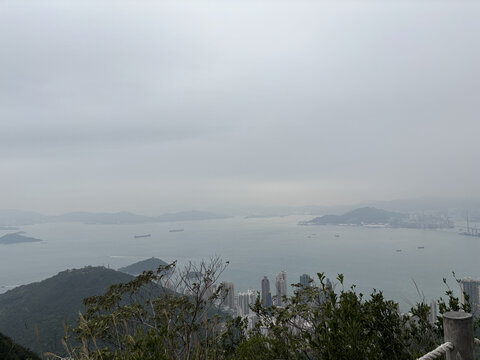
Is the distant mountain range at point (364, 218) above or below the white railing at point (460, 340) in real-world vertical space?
below

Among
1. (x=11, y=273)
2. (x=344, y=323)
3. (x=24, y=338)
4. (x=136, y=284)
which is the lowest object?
(x=11, y=273)

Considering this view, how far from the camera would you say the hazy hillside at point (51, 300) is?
24.2 m

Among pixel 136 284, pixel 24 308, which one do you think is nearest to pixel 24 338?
pixel 24 308

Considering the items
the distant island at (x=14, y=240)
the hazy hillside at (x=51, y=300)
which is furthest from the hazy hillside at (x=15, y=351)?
the distant island at (x=14, y=240)

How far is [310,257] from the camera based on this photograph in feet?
193

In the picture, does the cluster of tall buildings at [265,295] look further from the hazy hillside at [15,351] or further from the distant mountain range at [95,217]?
the distant mountain range at [95,217]

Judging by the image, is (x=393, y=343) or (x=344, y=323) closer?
(x=344, y=323)

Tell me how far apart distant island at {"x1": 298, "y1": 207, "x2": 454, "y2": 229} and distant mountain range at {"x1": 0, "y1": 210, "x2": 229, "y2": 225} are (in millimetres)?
71513

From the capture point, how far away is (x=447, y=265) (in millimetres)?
47969

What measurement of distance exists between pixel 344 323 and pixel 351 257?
6110 cm

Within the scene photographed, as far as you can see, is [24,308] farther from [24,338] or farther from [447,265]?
[447,265]

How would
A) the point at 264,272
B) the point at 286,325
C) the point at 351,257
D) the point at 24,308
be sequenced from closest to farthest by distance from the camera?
the point at 286,325
the point at 24,308
the point at 264,272
the point at 351,257

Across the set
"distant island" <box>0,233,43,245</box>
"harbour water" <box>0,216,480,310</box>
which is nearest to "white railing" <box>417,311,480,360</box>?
"harbour water" <box>0,216,480,310</box>

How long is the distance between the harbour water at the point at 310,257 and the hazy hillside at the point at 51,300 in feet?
53.0
